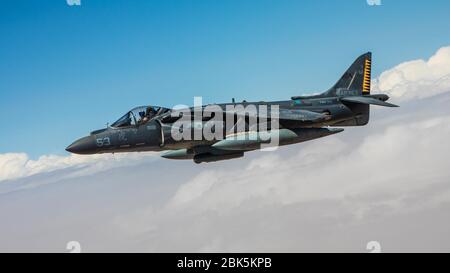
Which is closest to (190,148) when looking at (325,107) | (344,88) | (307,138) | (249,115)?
(249,115)

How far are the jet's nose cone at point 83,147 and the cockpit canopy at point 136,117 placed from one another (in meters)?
1.26

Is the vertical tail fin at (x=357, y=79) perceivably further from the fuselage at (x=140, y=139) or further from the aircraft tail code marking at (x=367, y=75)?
the fuselage at (x=140, y=139)

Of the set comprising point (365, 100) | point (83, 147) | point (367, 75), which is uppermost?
point (367, 75)

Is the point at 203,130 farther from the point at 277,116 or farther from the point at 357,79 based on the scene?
the point at 357,79

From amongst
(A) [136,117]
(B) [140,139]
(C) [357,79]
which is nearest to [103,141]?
(B) [140,139]

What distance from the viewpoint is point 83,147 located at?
2311 cm

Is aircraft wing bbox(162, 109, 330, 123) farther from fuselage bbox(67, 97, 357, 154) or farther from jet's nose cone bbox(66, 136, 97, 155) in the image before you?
jet's nose cone bbox(66, 136, 97, 155)

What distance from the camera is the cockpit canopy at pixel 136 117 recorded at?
2345 cm

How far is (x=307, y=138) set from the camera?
24266mm

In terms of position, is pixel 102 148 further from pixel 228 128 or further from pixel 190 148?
pixel 228 128

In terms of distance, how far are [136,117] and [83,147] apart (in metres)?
2.69

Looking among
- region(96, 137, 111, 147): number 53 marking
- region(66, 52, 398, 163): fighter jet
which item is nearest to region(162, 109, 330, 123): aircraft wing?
region(66, 52, 398, 163): fighter jet

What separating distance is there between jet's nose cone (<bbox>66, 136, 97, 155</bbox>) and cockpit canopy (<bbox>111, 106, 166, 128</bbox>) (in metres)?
1.26

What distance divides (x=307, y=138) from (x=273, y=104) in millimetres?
2720
